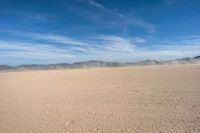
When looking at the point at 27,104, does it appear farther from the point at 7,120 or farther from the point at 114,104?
the point at 114,104

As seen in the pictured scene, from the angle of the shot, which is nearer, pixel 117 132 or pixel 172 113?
pixel 117 132

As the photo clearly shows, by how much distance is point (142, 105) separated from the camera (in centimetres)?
946

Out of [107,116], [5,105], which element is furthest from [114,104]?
[5,105]

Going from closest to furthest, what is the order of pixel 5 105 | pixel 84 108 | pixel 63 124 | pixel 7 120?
1. pixel 63 124
2. pixel 7 120
3. pixel 84 108
4. pixel 5 105

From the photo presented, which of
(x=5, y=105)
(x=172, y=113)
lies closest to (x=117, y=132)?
(x=172, y=113)

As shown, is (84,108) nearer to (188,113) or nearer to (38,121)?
(38,121)

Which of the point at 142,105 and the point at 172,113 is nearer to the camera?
the point at 172,113

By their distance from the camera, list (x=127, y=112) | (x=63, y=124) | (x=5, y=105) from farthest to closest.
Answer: (x=5, y=105) < (x=127, y=112) < (x=63, y=124)

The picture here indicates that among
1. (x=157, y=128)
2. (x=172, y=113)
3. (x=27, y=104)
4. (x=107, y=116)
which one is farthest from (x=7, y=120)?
(x=172, y=113)

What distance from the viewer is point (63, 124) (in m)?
7.14

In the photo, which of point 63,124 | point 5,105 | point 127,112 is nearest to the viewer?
point 63,124

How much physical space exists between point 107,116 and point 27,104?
4691mm

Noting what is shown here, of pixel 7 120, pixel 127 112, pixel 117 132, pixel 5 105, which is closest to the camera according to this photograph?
pixel 117 132

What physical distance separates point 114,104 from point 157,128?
357 cm
